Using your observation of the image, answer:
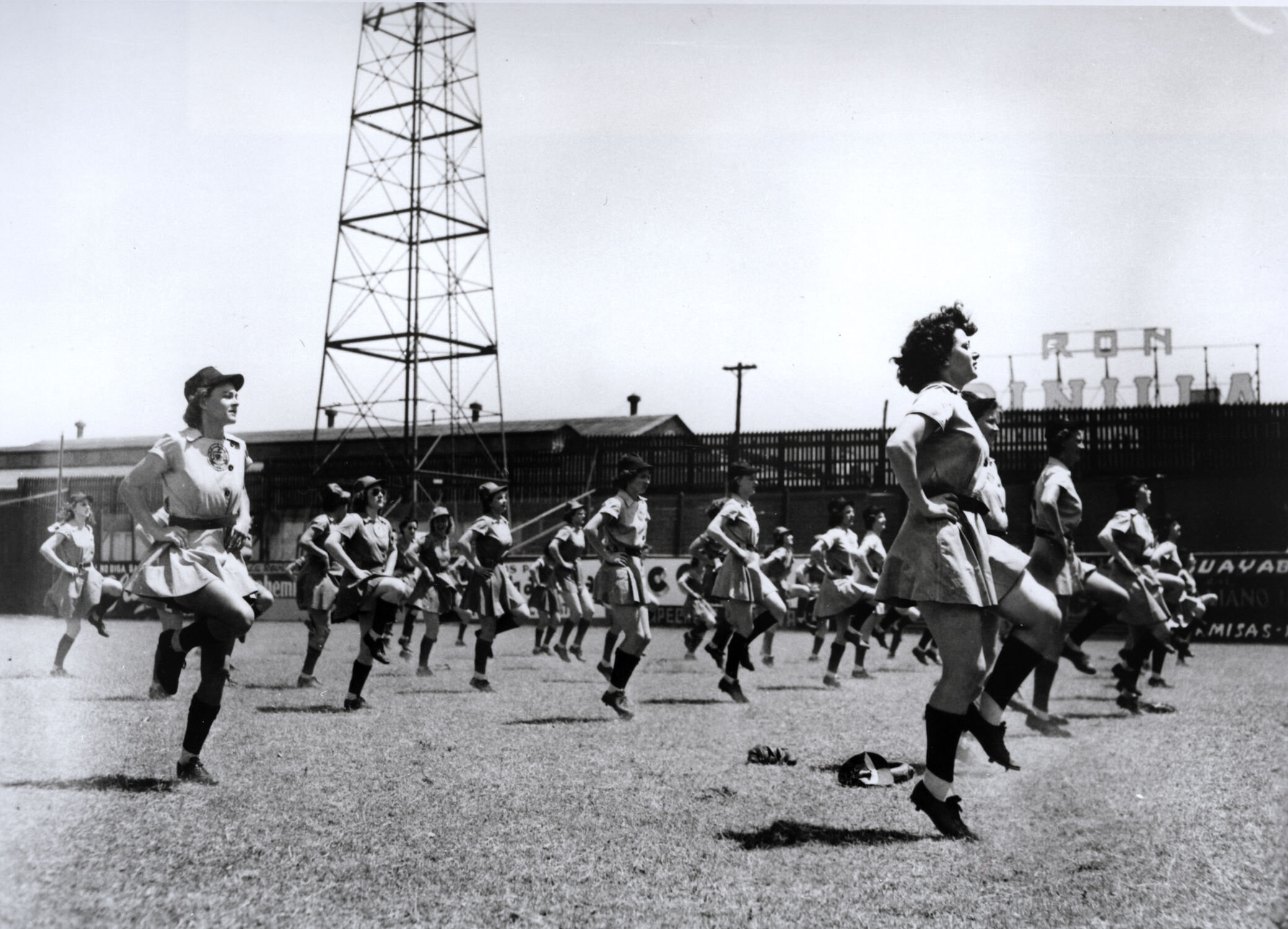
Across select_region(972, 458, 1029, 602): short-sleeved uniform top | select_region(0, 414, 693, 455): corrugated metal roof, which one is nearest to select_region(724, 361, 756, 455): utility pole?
select_region(0, 414, 693, 455): corrugated metal roof

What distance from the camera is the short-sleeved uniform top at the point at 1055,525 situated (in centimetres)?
853

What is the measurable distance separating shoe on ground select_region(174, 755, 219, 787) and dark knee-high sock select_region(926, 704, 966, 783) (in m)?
3.49

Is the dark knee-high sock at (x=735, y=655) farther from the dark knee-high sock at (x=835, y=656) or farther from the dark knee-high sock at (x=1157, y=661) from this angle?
the dark knee-high sock at (x=1157, y=661)

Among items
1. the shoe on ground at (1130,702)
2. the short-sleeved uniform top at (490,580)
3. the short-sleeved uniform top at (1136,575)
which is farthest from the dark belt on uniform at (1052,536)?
the short-sleeved uniform top at (490,580)

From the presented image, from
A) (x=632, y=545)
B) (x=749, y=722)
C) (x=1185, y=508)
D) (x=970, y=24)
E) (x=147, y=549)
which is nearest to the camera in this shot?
(x=147, y=549)

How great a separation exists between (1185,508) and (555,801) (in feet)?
77.8

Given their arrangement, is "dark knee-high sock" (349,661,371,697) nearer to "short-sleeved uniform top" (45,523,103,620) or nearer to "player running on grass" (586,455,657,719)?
"player running on grass" (586,455,657,719)

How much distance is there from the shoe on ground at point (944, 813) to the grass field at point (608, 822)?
128mm

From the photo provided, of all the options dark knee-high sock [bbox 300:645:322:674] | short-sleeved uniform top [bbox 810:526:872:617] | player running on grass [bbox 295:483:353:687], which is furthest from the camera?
short-sleeved uniform top [bbox 810:526:872:617]

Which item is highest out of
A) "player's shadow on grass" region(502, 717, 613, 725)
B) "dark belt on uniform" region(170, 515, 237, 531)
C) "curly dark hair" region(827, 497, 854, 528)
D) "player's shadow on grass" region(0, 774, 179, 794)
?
"dark belt on uniform" region(170, 515, 237, 531)

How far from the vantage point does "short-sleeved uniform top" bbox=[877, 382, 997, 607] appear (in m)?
5.10

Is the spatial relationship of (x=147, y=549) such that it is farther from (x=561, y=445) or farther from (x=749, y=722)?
(x=561, y=445)

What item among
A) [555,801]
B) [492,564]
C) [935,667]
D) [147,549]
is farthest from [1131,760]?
[935,667]

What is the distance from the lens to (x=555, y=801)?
5727 mm
